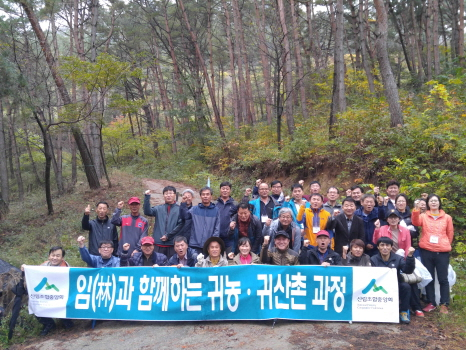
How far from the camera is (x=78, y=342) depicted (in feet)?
17.1

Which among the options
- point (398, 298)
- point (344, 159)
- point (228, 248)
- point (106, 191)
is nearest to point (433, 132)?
point (344, 159)

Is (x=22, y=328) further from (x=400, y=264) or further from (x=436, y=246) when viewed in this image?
(x=436, y=246)

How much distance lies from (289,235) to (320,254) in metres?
0.53

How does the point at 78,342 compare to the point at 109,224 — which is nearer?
the point at 78,342

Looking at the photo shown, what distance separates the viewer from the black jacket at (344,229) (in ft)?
19.5

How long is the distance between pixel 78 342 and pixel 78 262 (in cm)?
362

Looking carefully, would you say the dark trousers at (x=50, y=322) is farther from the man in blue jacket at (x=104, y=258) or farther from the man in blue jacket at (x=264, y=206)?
the man in blue jacket at (x=264, y=206)

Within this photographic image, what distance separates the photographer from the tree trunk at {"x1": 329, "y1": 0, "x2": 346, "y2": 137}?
13.5 meters

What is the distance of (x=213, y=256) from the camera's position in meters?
5.73

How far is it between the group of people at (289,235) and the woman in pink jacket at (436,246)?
0.01m

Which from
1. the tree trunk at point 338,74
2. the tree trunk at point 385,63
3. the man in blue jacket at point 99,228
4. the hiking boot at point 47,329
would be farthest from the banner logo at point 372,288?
the tree trunk at point 338,74

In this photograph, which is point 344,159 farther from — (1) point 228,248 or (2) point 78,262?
(2) point 78,262

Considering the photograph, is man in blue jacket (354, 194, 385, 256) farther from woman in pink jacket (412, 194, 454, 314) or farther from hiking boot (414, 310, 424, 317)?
hiking boot (414, 310, 424, 317)

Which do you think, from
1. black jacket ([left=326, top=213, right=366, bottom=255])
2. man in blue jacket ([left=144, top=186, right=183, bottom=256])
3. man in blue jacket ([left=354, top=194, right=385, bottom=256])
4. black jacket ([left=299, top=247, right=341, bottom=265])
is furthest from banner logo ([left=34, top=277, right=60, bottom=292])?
man in blue jacket ([left=354, top=194, right=385, bottom=256])
